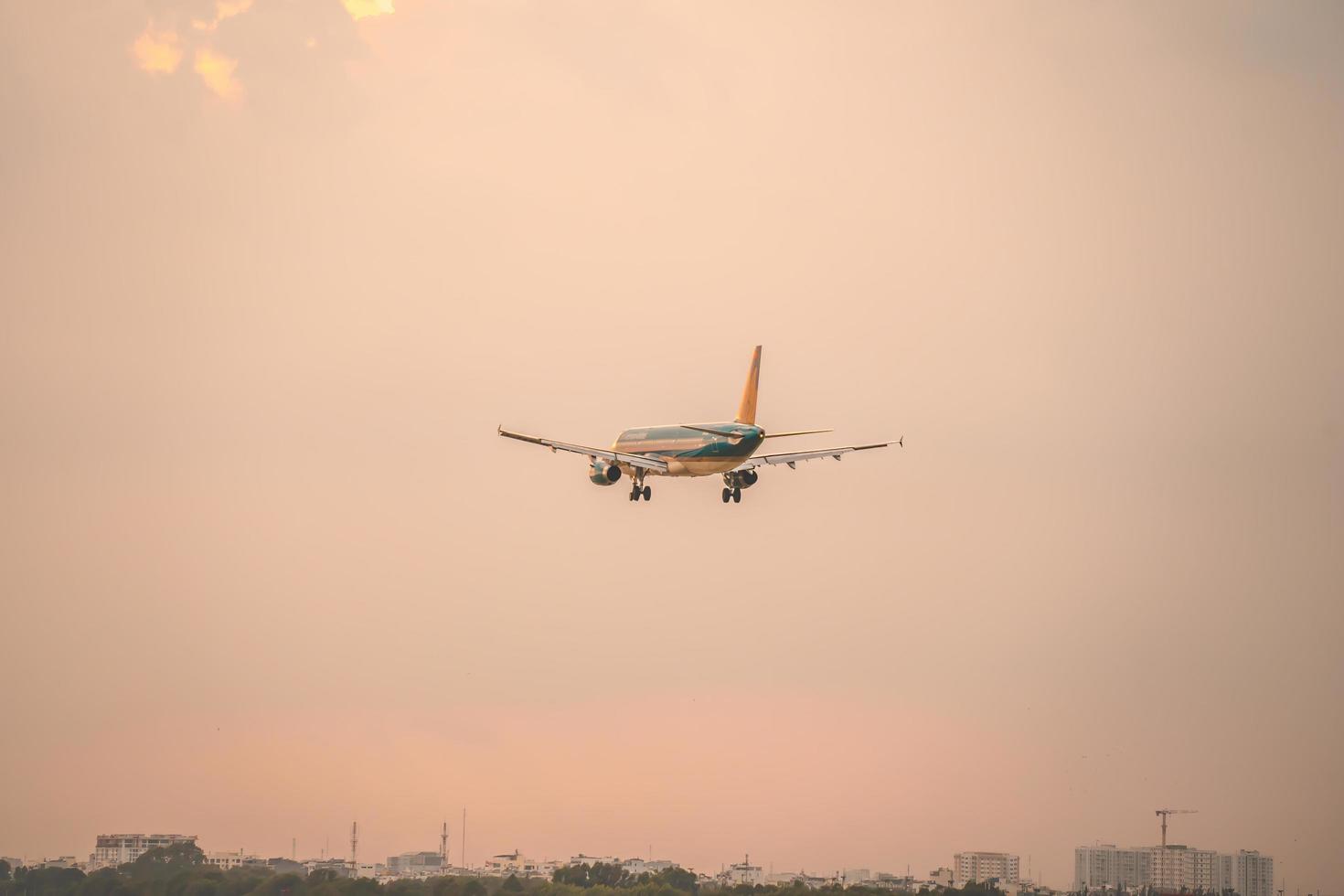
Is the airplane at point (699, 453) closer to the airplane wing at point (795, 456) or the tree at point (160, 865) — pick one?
the airplane wing at point (795, 456)

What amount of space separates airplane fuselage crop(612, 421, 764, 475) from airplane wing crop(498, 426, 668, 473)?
0.74 metres

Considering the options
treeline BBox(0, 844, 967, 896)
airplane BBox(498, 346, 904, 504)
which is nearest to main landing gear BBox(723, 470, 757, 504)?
airplane BBox(498, 346, 904, 504)

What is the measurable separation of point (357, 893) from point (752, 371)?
67.8 meters

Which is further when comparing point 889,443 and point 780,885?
point 780,885

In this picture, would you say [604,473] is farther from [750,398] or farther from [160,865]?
[160,865]

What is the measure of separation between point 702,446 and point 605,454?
423 inches

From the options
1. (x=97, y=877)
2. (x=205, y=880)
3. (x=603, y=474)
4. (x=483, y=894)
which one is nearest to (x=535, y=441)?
(x=603, y=474)

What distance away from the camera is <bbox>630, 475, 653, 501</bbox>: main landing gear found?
152 m

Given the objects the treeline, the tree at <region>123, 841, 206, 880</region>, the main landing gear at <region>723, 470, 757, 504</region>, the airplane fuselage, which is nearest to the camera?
the airplane fuselage

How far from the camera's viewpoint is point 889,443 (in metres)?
145

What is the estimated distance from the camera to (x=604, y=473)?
501ft

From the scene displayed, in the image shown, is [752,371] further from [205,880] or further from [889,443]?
[205,880]

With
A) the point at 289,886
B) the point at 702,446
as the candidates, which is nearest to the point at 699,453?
the point at 702,446

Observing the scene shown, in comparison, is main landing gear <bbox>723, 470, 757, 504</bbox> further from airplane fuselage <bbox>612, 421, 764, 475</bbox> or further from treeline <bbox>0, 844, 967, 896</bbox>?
treeline <bbox>0, 844, 967, 896</bbox>
